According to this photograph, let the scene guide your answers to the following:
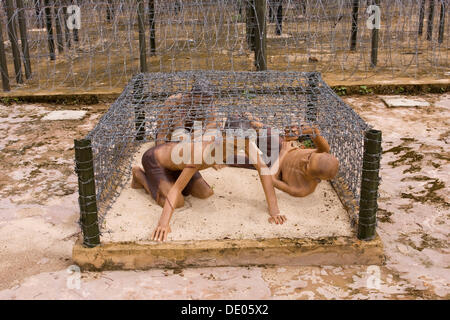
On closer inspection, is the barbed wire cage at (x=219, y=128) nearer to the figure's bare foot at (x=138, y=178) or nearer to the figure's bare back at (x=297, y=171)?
the figure's bare foot at (x=138, y=178)

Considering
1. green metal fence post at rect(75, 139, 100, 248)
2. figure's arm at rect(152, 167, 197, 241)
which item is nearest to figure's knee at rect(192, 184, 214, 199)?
figure's arm at rect(152, 167, 197, 241)

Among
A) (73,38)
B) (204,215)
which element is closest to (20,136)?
(204,215)

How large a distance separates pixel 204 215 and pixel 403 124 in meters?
3.75

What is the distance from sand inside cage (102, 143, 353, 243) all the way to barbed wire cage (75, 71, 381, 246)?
122 millimetres

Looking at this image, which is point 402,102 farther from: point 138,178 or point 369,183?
point 138,178

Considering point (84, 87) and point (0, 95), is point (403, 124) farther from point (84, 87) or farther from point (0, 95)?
point (0, 95)

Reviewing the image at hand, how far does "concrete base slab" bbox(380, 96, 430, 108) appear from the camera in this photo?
7.63 metres

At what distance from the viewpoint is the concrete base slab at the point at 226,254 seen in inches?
145

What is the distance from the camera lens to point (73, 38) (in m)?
12.9

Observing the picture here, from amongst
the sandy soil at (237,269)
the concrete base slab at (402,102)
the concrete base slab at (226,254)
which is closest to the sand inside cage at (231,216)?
the concrete base slab at (226,254)

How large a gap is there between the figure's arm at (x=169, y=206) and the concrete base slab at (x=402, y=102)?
4.61 m

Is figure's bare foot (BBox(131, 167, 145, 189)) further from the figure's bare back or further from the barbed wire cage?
the figure's bare back

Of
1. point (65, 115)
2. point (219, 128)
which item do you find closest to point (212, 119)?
point (219, 128)

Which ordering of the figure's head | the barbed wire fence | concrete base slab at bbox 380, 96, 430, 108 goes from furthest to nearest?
the barbed wire fence < concrete base slab at bbox 380, 96, 430, 108 < the figure's head
